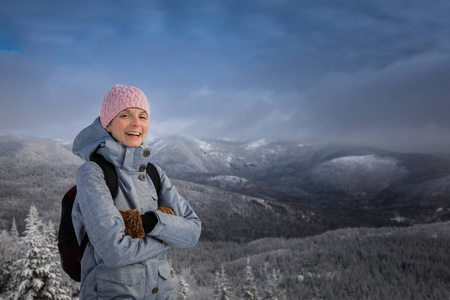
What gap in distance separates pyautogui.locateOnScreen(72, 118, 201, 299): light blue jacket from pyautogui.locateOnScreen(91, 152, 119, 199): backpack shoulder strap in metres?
0.05

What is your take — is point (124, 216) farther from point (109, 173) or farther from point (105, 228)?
point (109, 173)

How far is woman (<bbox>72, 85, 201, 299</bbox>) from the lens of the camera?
2715mm

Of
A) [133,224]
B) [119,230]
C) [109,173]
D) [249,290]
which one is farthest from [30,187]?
[119,230]

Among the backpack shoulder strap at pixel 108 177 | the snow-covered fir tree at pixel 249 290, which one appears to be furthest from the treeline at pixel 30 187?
the backpack shoulder strap at pixel 108 177

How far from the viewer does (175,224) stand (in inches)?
124

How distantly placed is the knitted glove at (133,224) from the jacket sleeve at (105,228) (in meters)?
0.08

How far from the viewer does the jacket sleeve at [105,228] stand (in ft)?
8.66

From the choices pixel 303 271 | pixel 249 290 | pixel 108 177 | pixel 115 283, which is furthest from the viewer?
pixel 303 271

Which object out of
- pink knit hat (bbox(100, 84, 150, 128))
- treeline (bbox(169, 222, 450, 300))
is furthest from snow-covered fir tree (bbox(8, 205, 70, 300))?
treeline (bbox(169, 222, 450, 300))

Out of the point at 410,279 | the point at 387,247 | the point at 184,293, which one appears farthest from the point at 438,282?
the point at 184,293

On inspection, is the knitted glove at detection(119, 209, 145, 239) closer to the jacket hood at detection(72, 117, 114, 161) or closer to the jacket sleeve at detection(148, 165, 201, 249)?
the jacket sleeve at detection(148, 165, 201, 249)

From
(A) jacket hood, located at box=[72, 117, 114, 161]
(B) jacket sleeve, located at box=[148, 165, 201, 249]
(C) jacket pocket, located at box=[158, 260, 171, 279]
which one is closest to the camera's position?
(B) jacket sleeve, located at box=[148, 165, 201, 249]

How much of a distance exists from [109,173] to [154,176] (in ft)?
2.32

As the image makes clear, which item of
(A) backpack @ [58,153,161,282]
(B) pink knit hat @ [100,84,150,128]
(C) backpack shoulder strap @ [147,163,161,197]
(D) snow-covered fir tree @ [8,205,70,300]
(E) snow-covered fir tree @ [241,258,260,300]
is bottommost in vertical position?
(E) snow-covered fir tree @ [241,258,260,300]
